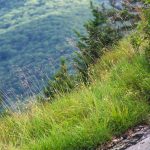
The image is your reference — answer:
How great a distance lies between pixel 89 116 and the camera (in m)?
8.22

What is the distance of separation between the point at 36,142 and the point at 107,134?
1.23m

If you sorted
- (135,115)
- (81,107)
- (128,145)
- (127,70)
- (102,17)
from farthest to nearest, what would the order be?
(102,17)
(127,70)
(81,107)
(135,115)
(128,145)

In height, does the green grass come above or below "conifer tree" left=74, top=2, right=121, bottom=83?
above

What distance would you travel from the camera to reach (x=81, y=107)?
27.8 ft

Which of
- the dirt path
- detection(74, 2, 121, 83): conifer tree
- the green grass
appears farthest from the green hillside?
detection(74, 2, 121, 83): conifer tree

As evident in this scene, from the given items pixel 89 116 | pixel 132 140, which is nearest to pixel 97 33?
pixel 89 116

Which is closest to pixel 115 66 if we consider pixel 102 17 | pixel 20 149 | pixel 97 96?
pixel 97 96

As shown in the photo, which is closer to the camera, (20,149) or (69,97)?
(20,149)

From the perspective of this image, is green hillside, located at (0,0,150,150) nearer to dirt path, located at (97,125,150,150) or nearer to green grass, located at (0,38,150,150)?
green grass, located at (0,38,150,150)

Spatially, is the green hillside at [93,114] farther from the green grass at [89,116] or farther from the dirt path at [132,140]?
the dirt path at [132,140]

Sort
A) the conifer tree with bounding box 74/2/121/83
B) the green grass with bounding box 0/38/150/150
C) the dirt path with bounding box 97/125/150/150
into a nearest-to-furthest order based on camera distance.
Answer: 1. the dirt path with bounding box 97/125/150/150
2. the green grass with bounding box 0/38/150/150
3. the conifer tree with bounding box 74/2/121/83

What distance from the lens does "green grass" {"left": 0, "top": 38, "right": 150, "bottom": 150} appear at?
7.60 meters

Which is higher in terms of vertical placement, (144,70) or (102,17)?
(144,70)

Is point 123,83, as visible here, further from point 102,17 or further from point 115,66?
point 102,17
